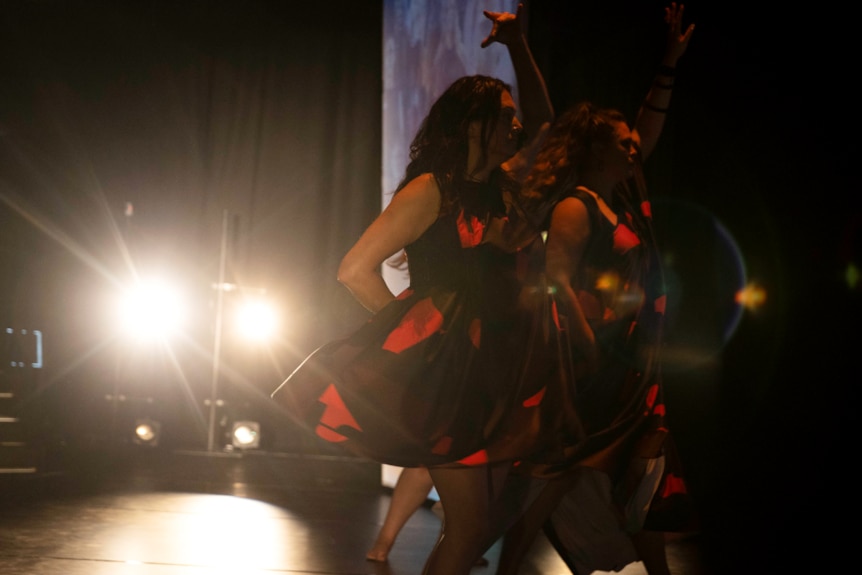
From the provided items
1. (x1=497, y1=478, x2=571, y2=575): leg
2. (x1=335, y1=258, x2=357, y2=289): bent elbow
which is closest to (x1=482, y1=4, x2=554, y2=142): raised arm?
(x1=335, y1=258, x2=357, y2=289): bent elbow

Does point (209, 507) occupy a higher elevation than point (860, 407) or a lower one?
lower

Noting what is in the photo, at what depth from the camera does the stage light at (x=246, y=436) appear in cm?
655

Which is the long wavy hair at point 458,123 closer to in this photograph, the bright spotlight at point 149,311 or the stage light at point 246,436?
the stage light at point 246,436

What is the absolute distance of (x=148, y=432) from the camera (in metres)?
6.79

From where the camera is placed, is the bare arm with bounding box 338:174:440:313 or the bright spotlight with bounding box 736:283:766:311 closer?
the bare arm with bounding box 338:174:440:313

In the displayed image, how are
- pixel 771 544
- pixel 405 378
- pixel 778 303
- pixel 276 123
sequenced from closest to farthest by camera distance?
pixel 405 378 < pixel 771 544 < pixel 778 303 < pixel 276 123

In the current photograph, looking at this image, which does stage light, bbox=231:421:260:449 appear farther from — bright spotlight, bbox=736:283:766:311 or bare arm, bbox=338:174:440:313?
bare arm, bbox=338:174:440:313

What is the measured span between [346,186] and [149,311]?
5.80 feet

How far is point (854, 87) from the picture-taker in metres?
4.14

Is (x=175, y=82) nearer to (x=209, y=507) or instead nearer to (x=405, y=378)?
(x=209, y=507)

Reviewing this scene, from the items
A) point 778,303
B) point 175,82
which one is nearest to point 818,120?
point 778,303

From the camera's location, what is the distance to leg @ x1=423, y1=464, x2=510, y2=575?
5.99 ft

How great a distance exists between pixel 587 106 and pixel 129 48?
6331mm

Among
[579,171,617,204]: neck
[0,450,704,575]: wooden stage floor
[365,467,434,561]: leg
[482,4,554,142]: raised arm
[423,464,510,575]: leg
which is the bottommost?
[0,450,704,575]: wooden stage floor
